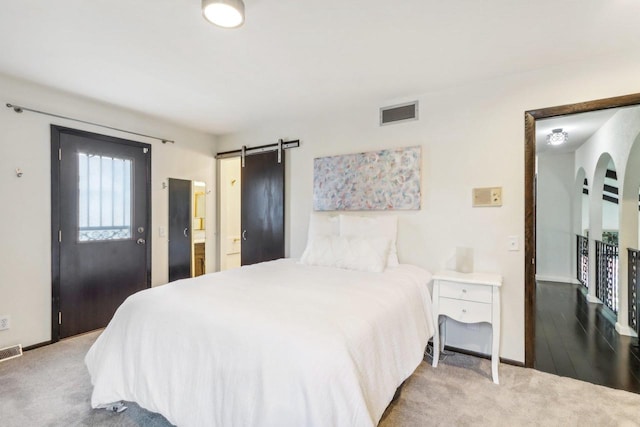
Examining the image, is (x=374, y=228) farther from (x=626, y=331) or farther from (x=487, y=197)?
(x=626, y=331)

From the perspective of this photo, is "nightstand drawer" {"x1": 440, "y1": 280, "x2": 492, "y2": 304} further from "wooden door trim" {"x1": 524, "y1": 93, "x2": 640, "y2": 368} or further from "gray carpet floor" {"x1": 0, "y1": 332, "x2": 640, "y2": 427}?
"gray carpet floor" {"x1": 0, "y1": 332, "x2": 640, "y2": 427}

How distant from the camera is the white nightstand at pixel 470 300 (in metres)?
2.27

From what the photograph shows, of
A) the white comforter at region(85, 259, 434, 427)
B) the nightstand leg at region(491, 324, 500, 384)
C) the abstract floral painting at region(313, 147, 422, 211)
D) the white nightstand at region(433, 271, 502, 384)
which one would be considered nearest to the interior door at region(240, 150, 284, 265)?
the abstract floral painting at region(313, 147, 422, 211)

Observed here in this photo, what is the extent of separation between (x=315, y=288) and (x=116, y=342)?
4.18 ft

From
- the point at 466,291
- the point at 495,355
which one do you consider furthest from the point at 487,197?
the point at 495,355

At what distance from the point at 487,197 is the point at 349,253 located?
1.32 meters

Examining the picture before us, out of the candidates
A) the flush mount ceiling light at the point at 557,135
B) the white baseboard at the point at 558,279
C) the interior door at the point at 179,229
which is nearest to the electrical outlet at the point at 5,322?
the interior door at the point at 179,229

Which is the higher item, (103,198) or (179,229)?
(103,198)

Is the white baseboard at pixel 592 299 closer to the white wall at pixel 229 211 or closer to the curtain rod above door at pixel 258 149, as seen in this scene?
the curtain rod above door at pixel 258 149

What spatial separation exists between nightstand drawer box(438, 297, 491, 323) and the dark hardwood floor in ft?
2.48

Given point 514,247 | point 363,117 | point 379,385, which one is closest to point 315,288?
point 379,385

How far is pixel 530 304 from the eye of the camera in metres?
2.50

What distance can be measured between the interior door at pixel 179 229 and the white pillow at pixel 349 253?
2.06 meters

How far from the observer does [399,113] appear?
3096 millimetres
